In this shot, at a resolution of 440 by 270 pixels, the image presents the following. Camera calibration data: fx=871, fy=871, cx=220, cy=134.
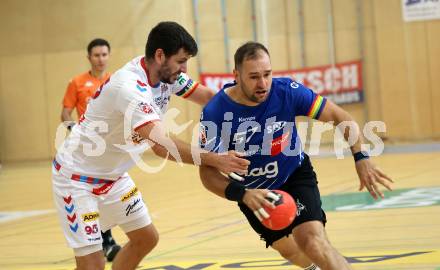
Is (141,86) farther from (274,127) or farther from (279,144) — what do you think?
(279,144)

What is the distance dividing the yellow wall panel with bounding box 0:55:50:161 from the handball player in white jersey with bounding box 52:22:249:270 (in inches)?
869

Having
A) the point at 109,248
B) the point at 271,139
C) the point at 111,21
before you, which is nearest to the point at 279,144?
the point at 271,139

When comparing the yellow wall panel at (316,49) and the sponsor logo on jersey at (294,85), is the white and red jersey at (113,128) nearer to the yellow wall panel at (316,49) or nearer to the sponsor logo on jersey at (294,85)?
the sponsor logo on jersey at (294,85)

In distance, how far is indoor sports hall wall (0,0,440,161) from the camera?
85.3ft

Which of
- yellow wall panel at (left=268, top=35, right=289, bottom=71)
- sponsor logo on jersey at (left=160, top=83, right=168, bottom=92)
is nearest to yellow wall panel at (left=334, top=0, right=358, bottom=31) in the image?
yellow wall panel at (left=268, top=35, right=289, bottom=71)

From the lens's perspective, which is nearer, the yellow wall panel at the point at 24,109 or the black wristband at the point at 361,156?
the black wristband at the point at 361,156

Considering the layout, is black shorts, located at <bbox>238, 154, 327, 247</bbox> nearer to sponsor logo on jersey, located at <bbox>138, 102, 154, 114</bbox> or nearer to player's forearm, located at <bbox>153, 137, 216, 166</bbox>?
player's forearm, located at <bbox>153, 137, 216, 166</bbox>

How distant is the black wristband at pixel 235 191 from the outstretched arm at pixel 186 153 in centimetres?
18

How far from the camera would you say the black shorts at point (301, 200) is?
682cm

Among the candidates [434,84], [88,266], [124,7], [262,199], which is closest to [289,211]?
[262,199]

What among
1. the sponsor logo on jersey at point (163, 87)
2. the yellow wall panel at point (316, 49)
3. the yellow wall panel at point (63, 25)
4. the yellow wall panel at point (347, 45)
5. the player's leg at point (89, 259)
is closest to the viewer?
the player's leg at point (89, 259)

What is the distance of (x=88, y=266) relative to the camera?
7.00 metres

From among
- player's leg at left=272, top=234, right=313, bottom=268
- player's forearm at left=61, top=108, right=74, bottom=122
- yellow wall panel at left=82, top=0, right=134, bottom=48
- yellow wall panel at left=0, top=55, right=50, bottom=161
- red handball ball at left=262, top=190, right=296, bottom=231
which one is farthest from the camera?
yellow wall panel at left=0, top=55, right=50, bottom=161

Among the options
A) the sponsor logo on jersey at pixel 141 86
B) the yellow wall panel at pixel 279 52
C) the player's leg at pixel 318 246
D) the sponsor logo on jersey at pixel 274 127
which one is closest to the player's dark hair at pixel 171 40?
the sponsor logo on jersey at pixel 141 86
